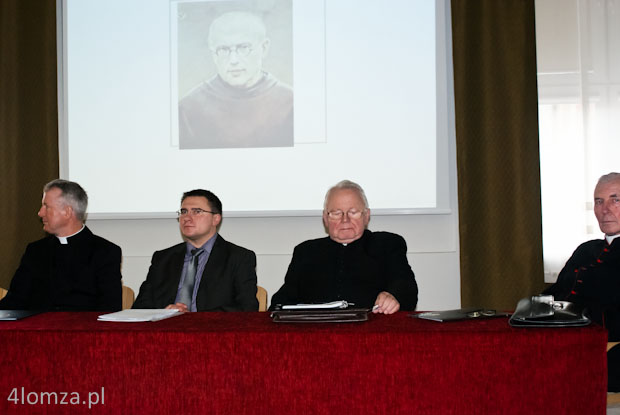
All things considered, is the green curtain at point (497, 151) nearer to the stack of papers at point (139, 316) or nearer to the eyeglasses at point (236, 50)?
the eyeglasses at point (236, 50)

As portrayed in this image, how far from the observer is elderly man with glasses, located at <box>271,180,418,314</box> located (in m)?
2.73

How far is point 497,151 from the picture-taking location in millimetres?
3910

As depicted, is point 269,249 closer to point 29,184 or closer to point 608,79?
point 29,184

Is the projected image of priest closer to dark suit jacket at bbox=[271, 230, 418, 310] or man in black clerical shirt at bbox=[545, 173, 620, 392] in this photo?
dark suit jacket at bbox=[271, 230, 418, 310]

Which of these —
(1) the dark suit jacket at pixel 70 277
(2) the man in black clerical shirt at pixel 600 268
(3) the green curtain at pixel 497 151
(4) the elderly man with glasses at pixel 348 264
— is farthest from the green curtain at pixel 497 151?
(1) the dark suit jacket at pixel 70 277

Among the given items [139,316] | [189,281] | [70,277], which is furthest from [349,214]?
[70,277]

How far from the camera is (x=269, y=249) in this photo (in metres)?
4.07

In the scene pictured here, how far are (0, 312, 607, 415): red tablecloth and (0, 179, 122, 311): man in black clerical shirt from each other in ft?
3.63

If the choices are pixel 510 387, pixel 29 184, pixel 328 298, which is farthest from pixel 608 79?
pixel 29 184

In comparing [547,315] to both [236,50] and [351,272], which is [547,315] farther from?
[236,50]

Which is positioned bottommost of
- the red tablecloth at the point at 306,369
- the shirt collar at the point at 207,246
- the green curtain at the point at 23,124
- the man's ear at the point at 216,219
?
the red tablecloth at the point at 306,369

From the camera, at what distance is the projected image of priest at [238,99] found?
13.2 ft

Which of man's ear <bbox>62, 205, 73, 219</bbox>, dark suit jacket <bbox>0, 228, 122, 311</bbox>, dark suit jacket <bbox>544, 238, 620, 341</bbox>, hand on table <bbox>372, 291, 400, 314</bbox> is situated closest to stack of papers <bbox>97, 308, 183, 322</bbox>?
hand on table <bbox>372, 291, 400, 314</bbox>

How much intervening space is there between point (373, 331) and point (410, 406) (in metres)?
0.22
